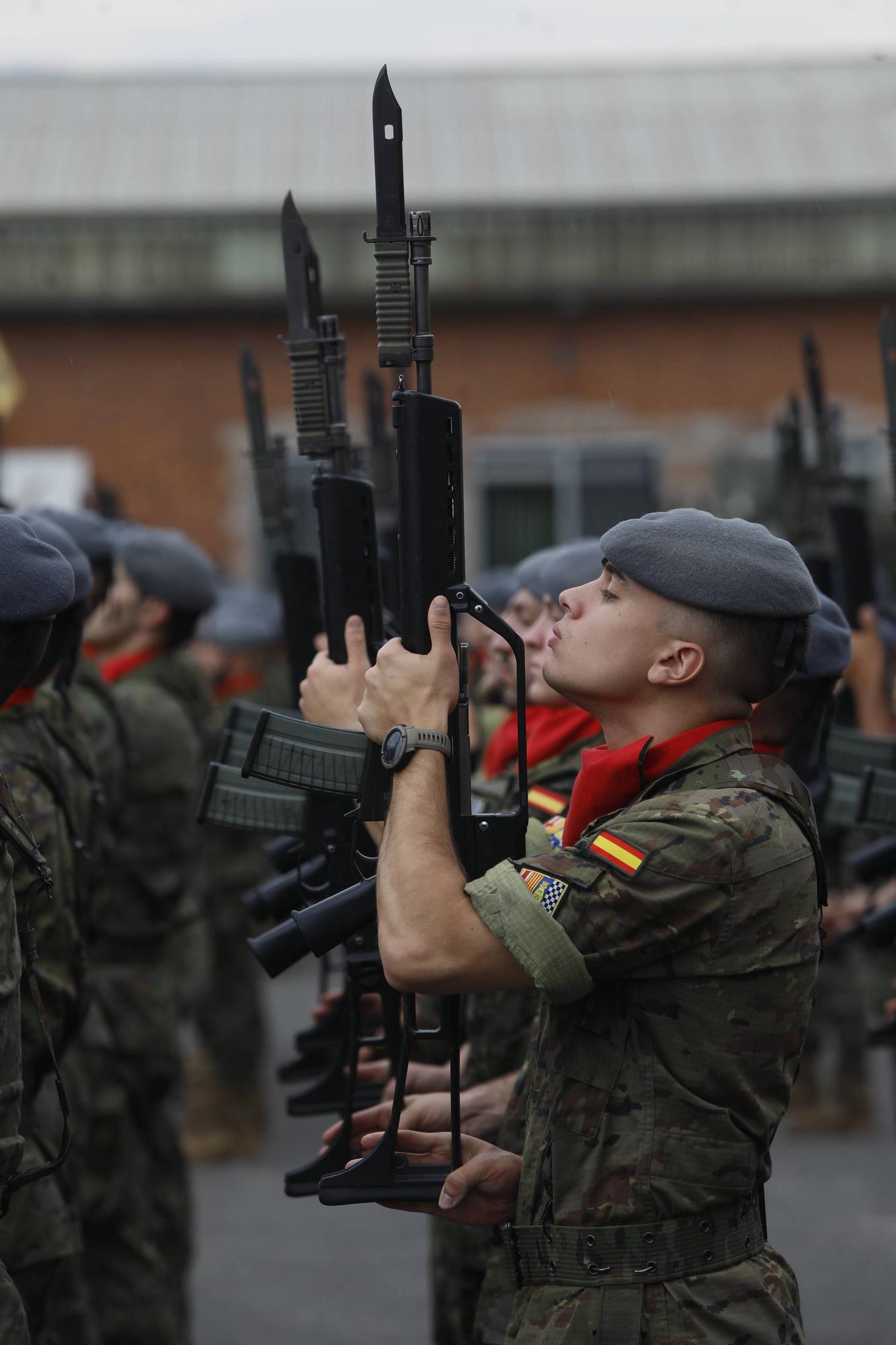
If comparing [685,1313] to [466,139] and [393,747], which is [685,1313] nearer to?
[393,747]

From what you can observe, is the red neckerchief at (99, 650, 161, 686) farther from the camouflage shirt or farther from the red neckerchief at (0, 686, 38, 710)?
the camouflage shirt

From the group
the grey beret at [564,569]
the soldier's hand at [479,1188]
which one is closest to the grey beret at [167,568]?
the grey beret at [564,569]

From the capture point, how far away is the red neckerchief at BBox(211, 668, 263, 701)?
29.1ft

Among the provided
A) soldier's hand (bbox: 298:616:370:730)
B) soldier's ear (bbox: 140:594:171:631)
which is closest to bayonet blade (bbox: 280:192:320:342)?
soldier's hand (bbox: 298:616:370:730)

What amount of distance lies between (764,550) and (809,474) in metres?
3.35

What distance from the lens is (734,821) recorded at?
231 cm

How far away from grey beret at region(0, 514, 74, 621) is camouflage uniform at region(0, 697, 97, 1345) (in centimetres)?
59

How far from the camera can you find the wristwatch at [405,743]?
2439mm

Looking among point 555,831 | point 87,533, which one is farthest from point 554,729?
point 87,533

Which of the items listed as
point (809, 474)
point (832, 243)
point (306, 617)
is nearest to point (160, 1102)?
point (306, 617)

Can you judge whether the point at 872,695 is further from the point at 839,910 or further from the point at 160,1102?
the point at 160,1102

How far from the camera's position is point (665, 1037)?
2307 mm

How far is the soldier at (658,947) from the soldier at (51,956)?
43.0 inches

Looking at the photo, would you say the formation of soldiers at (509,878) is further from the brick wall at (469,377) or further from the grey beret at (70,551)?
the brick wall at (469,377)
